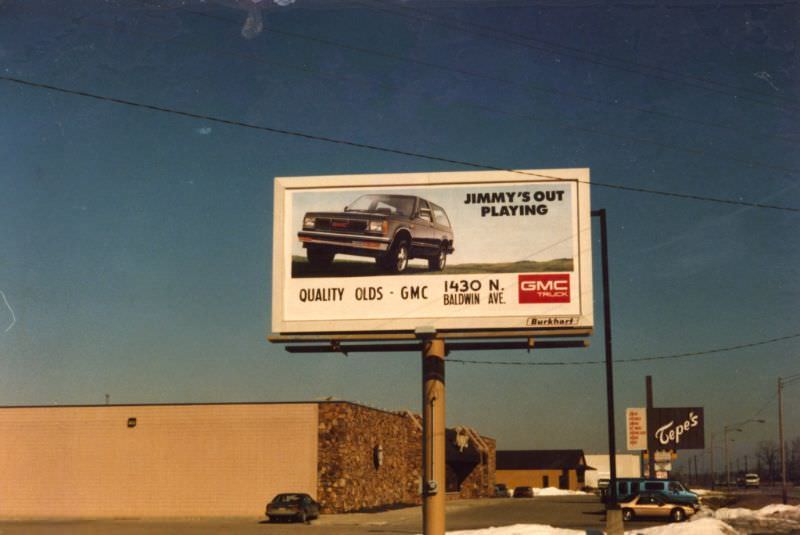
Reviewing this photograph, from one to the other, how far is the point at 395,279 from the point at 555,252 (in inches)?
162

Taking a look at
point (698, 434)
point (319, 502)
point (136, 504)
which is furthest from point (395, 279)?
point (698, 434)

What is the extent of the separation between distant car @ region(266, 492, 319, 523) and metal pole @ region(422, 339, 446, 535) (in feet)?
52.3

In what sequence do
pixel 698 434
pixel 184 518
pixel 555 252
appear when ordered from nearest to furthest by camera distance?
pixel 555 252 → pixel 184 518 → pixel 698 434

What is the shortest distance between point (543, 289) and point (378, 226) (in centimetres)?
449

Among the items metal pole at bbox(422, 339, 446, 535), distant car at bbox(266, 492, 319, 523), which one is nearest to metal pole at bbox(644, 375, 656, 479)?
distant car at bbox(266, 492, 319, 523)

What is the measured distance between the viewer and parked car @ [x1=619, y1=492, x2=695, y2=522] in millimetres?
37953

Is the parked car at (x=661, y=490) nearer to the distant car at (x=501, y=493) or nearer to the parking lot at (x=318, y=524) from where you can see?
the parking lot at (x=318, y=524)

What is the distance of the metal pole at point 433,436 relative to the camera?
22.9 metres

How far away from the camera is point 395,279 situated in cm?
2331

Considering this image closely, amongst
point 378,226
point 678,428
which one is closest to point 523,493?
point 678,428

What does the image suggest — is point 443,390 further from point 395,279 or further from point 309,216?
point 309,216

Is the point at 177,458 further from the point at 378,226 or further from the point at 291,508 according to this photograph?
the point at 378,226

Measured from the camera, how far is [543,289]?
22844mm

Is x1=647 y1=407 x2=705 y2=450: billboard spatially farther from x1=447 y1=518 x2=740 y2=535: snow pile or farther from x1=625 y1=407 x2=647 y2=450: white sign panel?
x1=447 y1=518 x2=740 y2=535: snow pile
